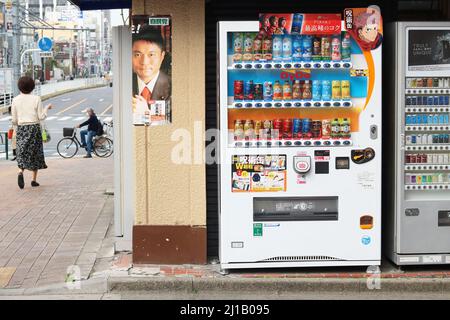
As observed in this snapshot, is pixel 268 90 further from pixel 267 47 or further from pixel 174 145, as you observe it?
pixel 174 145

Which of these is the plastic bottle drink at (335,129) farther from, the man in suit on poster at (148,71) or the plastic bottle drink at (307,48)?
the man in suit on poster at (148,71)

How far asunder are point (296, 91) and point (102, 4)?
278 cm

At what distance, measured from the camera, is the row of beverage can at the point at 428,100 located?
673 centimetres

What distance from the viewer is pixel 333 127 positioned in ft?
21.9

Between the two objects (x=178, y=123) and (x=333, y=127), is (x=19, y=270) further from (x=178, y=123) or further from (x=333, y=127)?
(x=333, y=127)

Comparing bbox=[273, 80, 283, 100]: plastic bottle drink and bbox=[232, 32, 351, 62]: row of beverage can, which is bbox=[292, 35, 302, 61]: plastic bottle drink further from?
bbox=[273, 80, 283, 100]: plastic bottle drink

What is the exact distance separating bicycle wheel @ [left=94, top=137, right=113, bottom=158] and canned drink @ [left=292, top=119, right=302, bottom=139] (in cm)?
1545

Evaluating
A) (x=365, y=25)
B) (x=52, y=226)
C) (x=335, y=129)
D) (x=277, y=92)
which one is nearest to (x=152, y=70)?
(x=277, y=92)

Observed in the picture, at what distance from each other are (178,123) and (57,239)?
2.66m

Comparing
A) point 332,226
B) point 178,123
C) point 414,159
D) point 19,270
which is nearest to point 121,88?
point 178,123

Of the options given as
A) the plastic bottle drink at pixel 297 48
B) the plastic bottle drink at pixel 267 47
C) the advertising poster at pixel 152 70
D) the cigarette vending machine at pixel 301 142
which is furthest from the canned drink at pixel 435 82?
the advertising poster at pixel 152 70

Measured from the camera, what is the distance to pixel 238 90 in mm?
6586

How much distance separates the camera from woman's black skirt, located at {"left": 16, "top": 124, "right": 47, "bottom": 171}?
1170 centimetres

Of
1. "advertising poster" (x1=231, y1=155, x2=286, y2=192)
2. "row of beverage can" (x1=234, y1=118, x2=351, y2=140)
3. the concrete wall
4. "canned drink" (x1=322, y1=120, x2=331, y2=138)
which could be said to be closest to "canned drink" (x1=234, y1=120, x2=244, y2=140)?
"row of beverage can" (x1=234, y1=118, x2=351, y2=140)
